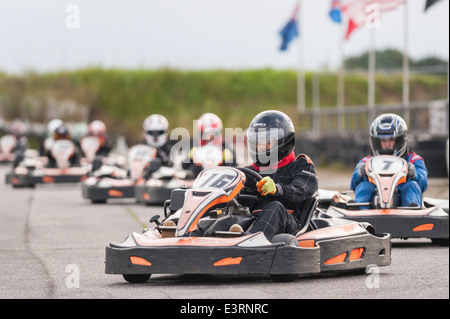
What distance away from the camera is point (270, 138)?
866 centimetres

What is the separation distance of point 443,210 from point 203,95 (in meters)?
57.4

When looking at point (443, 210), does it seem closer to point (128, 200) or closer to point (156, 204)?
point (156, 204)

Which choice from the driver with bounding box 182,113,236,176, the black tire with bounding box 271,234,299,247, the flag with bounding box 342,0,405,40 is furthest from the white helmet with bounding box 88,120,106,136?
the black tire with bounding box 271,234,299,247

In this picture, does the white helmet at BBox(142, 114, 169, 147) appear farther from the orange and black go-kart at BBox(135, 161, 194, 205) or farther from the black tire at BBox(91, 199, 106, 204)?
the black tire at BBox(91, 199, 106, 204)

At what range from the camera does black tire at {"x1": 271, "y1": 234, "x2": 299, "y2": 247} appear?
7.83m

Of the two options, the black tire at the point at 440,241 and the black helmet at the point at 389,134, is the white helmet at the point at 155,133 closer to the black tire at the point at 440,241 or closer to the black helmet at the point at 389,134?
Result: the black helmet at the point at 389,134

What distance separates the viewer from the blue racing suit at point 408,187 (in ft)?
37.8

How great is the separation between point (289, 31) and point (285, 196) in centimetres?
2756

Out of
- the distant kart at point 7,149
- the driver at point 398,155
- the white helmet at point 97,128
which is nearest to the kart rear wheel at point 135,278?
the driver at point 398,155

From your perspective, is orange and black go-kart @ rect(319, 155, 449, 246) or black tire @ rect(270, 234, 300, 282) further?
orange and black go-kart @ rect(319, 155, 449, 246)

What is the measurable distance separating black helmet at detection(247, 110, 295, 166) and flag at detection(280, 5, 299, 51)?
87.8ft

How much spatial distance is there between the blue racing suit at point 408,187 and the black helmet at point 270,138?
122 inches

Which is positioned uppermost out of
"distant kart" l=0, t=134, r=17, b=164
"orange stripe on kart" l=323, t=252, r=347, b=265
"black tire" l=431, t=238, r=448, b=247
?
"orange stripe on kart" l=323, t=252, r=347, b=265

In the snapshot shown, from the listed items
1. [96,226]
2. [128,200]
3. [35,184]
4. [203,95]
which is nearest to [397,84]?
[203,95]
